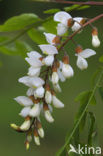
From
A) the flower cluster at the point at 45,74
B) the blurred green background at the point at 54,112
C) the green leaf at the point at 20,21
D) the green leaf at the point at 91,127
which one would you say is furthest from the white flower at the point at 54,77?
the blurred green background at the point at 54,112

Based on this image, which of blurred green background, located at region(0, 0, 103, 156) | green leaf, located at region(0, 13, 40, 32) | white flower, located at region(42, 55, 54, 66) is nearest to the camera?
white flower, located at region(42, 55, 54, 66)

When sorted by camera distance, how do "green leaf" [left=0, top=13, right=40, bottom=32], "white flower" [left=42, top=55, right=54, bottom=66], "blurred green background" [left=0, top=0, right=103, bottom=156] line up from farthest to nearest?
"blurred green background" [left=0, top=0, right=103, bottom=156], "green leaf" [left=0, top=13, right=40, bottom=32], "white flower" [left=42, top=55, right=54, bottom=66]

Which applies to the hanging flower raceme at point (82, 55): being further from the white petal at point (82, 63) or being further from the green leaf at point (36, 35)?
the green leaf at point (36, 35)

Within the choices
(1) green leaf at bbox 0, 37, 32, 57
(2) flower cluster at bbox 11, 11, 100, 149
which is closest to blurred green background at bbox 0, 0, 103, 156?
(1) green leaf at bbox 0, 37, 32, 57

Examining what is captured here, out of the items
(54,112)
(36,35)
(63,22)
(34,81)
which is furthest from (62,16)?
(54,112)

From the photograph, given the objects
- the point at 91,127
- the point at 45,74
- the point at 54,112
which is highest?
the point at 45,74

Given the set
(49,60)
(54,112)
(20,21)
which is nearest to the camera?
(49,60)

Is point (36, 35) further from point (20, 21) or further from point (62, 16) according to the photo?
point (62, 16)

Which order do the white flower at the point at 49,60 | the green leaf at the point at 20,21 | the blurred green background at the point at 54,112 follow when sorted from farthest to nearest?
the blurred green background at the point at 54,112 → the green leaf at the point at 20,21 → the white flower at the point at 49,60

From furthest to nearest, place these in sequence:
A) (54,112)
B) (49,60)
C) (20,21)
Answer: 1. (54,112)
2. (20,21)
3. (49,60)

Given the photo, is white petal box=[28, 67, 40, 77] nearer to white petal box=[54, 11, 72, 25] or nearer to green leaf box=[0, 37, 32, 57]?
white petal box=[54, 11, 72, 25]
